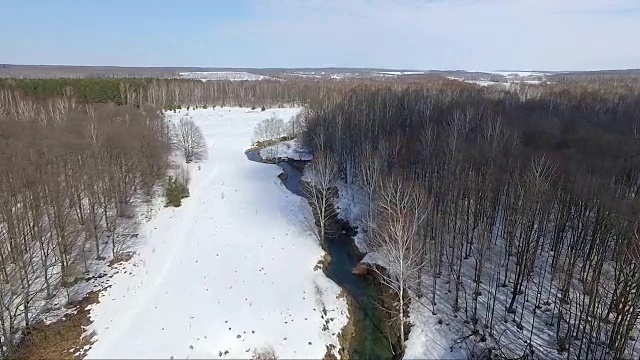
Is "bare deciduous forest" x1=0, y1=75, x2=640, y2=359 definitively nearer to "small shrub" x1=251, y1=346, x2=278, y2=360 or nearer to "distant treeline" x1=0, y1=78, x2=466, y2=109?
"small shrub" x1=251, y1=346, x2=278, y2=360

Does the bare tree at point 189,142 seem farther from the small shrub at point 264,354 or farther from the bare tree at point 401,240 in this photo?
the small shrub at point 264,354

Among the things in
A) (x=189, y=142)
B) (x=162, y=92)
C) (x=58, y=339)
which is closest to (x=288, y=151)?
(x=189, y=142)

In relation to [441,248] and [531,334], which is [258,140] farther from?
[531,334]

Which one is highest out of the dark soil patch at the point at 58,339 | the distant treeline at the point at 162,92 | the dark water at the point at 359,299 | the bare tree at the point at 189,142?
the distant treeline at the point at 162,92

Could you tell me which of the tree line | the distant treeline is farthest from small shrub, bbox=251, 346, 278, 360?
the distant treeline

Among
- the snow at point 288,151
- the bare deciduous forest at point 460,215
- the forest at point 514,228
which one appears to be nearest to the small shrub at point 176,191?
the bare deciduous forest at point 460,215

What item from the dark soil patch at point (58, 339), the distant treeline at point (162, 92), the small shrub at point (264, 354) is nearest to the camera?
the dark soil patch at point (58, 339)

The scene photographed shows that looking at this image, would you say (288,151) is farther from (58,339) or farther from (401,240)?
(58,339)
